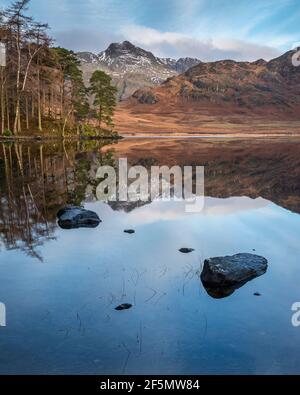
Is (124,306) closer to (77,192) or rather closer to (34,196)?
(34,196)

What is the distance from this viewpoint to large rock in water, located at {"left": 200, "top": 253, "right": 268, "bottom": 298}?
7910mm

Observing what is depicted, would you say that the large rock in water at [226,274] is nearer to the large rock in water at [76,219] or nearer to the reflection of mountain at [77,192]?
the reflection of mountain at [77,192]

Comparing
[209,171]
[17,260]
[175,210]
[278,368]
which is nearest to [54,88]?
[209,171]

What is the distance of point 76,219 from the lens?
12.7m

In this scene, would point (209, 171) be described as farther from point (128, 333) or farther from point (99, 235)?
point (128, 333)

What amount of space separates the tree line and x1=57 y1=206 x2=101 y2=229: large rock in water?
45.6 m

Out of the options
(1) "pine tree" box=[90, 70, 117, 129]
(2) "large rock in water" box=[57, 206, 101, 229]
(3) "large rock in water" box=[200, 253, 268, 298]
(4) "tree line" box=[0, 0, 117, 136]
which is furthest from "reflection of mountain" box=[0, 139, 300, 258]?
(1) "pine tree" box=[90, 70, 117, 129]

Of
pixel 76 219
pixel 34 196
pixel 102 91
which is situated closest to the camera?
pixel 76 219

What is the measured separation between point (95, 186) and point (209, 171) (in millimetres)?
10034

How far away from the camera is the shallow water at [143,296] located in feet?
17.9

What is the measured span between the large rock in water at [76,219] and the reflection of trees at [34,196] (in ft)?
1.01

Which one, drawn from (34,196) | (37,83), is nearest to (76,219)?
(34,196)

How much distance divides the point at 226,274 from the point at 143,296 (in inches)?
66.9
